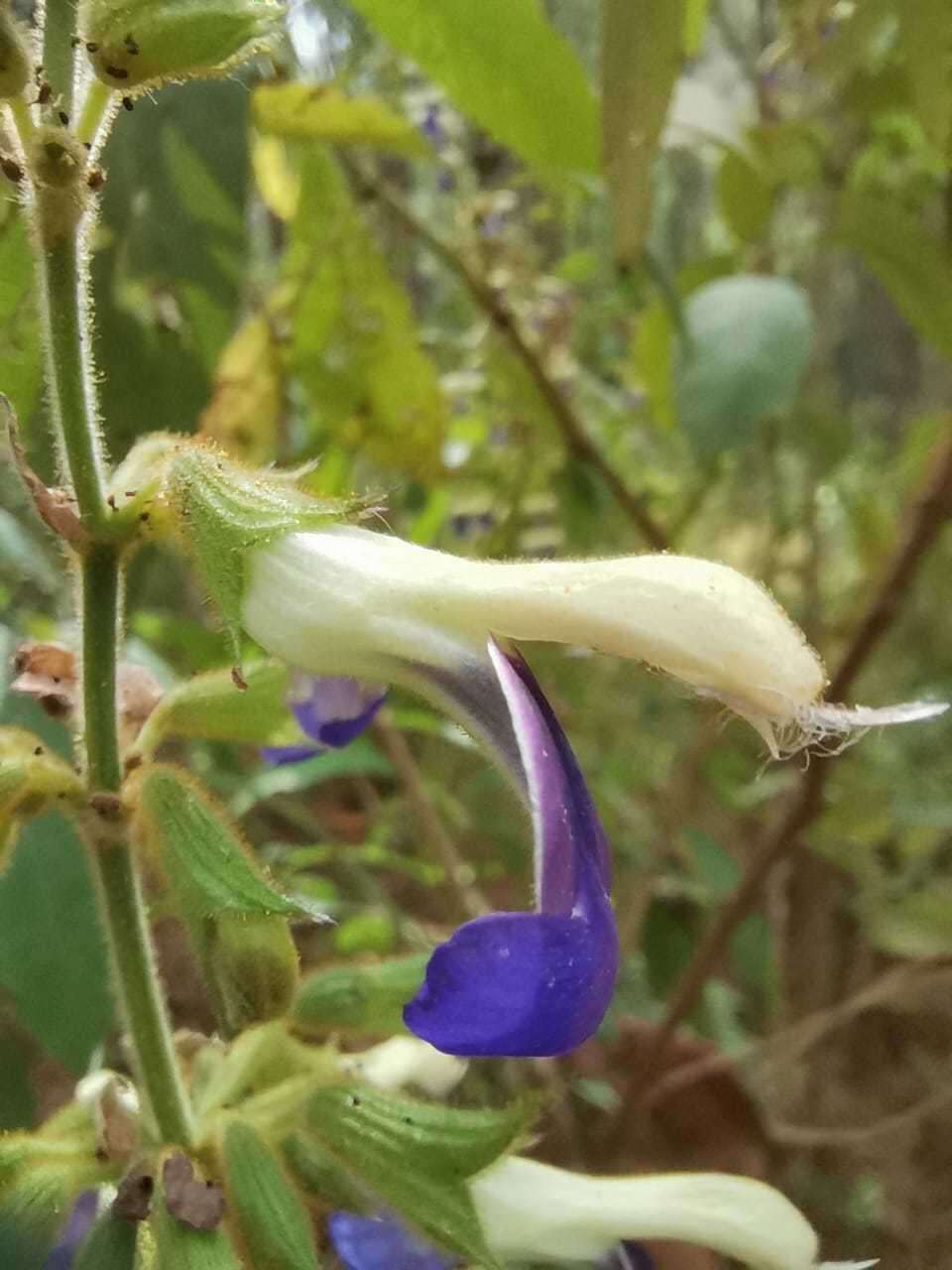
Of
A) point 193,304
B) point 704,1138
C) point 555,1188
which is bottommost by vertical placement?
point 704,1138

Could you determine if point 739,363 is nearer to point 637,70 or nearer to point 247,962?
point 637,70

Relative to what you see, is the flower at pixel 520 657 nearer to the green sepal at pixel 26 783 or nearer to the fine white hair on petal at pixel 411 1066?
the green sepal at pixel 26 783

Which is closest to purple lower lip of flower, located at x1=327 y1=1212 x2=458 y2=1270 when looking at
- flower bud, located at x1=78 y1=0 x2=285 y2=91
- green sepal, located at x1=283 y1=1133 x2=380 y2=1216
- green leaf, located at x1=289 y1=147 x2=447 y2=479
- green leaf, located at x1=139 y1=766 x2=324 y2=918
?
green sepal, located at x1=283 y1=1133 x2=380 y2=1216

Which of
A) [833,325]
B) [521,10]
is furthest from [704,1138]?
[833,325]

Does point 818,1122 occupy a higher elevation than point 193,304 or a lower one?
lower

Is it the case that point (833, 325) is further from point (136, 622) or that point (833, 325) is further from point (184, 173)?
point (184, 173)

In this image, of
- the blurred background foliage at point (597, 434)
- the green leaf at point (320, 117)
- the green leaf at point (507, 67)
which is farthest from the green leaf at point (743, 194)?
the green leaf at point (507, 67)

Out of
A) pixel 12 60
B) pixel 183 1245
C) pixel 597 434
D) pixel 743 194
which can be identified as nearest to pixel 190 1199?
pixel 183 1245
